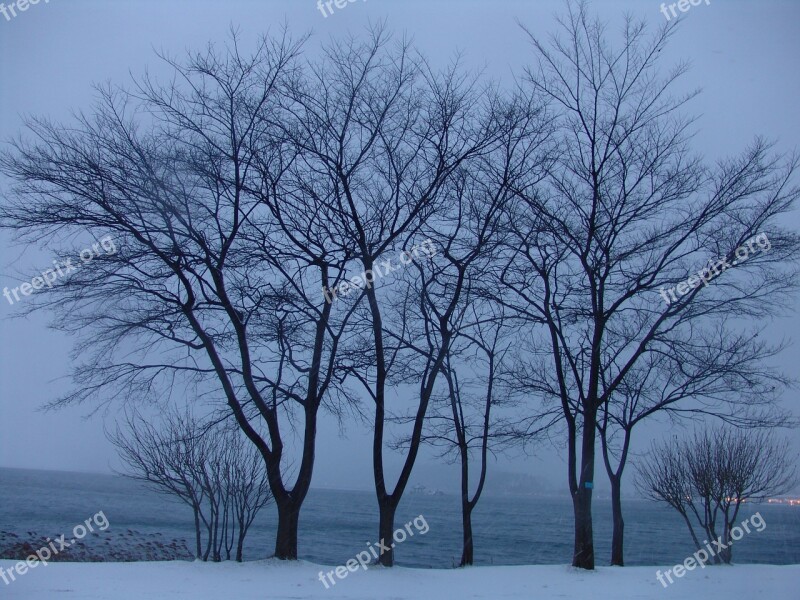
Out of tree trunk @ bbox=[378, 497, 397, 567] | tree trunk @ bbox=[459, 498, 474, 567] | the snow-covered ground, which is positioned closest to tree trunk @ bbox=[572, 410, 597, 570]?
the snow-covered ground

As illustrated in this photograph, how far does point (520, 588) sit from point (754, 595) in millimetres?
3458

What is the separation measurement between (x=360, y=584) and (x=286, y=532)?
203cm

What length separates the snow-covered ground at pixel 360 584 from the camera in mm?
9391

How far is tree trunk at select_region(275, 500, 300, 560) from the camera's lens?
12203 mm

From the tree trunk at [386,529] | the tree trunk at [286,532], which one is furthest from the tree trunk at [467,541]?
the tree trunk at [286,532]

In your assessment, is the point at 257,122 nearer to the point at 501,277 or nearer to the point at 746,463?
the point at 501,277

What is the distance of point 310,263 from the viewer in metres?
13.3

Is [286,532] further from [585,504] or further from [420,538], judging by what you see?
[420,538]

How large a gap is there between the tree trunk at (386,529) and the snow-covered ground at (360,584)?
1.12 ft

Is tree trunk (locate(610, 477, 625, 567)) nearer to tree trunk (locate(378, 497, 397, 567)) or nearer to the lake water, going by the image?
tree trunk (locate(378, 497, 397, 567))

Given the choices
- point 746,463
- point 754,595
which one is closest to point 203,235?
point 754,595

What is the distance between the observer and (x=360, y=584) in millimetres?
10750

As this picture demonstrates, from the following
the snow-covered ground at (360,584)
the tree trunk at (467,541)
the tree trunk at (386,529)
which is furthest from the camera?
the tree trunk at (467,541)

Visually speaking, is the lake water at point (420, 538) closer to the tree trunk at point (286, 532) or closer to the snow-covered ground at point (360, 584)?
the tree trunk at point (286, 532)
